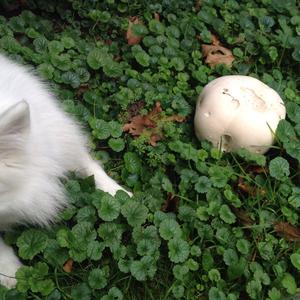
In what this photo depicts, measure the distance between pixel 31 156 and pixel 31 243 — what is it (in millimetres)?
619

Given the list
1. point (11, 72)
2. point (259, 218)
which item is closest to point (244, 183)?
point (259, 218)

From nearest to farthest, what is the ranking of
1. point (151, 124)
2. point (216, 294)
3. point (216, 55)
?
point (216, 294), point (151, 124), point (216, 55)

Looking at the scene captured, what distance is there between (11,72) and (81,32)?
5.20 ft

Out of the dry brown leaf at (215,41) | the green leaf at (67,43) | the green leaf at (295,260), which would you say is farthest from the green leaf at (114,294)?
the dry brown leaf at (215,41)

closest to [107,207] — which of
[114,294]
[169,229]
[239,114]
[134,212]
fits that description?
[134,212]

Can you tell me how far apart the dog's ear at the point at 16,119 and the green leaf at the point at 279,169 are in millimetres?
1791

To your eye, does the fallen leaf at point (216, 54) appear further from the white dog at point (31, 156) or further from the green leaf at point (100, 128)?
the white dog at point (31, 156)

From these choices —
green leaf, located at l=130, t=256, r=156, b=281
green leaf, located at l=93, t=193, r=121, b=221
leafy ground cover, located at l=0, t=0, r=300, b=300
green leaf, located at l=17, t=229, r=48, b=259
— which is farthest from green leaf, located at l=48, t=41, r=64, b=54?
green leaf, located at l=130, t=256, r=156, b=281

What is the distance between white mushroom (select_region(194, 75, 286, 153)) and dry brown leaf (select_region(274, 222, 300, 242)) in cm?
53

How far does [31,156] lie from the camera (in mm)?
2594

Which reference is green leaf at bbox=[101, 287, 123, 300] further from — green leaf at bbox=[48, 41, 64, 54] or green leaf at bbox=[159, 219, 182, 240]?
green leaf at bbox=[48, 41, 64, 54]

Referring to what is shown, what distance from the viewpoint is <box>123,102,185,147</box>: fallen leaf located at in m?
3.73

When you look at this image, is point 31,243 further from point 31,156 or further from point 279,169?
point 279,169

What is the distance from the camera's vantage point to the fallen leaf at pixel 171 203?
3432 mm
